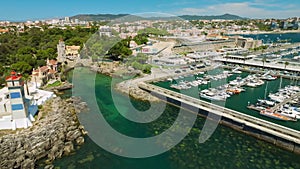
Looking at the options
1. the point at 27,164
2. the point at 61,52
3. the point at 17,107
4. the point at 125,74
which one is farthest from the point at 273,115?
the point at 61,52

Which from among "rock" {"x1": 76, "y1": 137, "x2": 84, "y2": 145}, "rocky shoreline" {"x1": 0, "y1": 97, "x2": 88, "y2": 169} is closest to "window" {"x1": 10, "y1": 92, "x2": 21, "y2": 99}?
"rocky shoreline" {"x1": 0, "y1": 97, "x2": 88, "y2": 169}

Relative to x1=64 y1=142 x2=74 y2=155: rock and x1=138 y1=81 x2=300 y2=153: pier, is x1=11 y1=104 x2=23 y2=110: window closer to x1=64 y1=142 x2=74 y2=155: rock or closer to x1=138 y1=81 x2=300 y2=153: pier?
x1=64 y1=142 x2=74 y2=155: rock

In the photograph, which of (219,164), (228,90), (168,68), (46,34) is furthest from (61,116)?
(46,34)

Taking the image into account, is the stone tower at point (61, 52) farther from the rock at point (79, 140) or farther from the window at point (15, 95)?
the rock at point (79, 140)

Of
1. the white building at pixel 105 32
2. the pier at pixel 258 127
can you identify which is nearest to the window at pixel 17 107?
the pier at pixel 258 127

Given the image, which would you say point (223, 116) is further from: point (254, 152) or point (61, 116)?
point (61, 116)

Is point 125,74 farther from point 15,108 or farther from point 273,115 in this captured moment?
point 273,115

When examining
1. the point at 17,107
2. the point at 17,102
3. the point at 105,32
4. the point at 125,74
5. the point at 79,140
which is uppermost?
the point at 105,32
